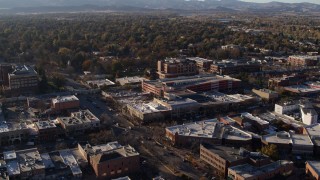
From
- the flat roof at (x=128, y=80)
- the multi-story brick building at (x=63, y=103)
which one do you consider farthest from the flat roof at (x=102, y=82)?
the multi-story brick building at (x=63, y=103)

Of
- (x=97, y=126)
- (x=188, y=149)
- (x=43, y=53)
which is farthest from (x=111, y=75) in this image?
(x=188, y=149)

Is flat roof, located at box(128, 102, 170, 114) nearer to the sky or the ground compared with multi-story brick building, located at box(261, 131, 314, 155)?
nearer to the sky

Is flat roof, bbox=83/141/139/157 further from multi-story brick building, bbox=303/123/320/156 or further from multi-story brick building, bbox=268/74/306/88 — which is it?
multi-story brick building, bbox=268/74/306/88

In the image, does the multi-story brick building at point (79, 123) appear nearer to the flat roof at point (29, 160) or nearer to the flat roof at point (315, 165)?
the flat roof at point (29, 160)

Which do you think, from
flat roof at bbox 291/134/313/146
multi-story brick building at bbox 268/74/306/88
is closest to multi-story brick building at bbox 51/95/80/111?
flat roof at bbox 291/134/313/146

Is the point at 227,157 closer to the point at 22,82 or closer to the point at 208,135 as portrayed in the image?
the point at 208,135

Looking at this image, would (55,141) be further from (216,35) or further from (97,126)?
(216,35)
